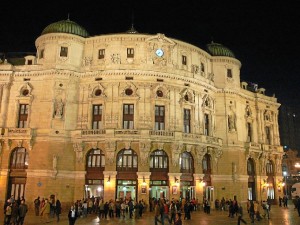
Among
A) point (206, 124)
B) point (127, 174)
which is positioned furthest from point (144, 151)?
point (206, 124)

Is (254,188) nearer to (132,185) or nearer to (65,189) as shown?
(132,185)

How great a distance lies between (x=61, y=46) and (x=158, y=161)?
2048 centimetres

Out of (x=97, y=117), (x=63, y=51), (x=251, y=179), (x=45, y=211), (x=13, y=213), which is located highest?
(x=63, y=51)

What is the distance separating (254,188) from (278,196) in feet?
21.3

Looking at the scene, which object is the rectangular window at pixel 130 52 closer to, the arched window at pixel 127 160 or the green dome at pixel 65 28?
the green dome at pixel 65 28

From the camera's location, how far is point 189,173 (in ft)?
149

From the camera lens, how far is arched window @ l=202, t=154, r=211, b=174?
48.2 meters

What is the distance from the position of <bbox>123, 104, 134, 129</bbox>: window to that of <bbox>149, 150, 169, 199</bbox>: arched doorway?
15.8 feet

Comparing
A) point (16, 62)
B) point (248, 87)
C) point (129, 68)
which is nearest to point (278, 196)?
point (248, 87)

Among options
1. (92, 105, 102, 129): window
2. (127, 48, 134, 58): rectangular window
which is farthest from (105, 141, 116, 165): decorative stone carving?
(127, 48, 134, 58): rectangular window

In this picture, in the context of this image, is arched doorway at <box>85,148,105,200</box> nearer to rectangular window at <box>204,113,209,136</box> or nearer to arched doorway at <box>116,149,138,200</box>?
arched doorway at <box>116,149,138,200</box>

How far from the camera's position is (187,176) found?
148 ft

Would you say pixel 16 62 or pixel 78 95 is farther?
pixel 16 62

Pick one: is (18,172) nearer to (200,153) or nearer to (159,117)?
(159,117)
